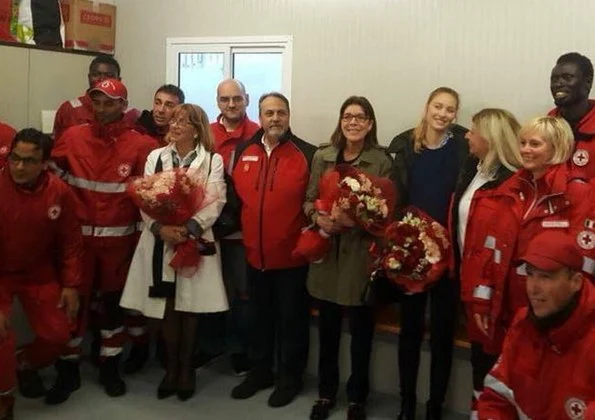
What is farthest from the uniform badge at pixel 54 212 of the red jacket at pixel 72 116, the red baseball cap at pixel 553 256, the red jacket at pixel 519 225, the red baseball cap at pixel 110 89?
the red baseball cap at pixel 553 256

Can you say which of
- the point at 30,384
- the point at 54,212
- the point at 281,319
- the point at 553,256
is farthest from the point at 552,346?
the point at 30,384

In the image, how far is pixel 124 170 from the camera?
381 centimetres

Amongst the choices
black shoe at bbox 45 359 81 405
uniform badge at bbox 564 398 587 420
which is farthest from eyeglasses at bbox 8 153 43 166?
uniform badge at bbox 564 398 587 420

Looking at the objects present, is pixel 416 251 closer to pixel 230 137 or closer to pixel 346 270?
pixel 346 270

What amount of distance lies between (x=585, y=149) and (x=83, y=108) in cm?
296

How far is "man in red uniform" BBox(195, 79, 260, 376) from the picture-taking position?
4.09m

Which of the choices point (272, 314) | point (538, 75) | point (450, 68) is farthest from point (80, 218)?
point (538, 75)

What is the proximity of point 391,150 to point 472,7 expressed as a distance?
3.21 ft

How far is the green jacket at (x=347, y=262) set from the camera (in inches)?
136

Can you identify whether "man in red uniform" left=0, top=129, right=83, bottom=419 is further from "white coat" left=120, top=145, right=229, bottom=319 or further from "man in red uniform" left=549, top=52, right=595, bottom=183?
"man in red uniform" left=549, top=52, right=595, bottom=183

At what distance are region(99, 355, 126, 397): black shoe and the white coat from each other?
1.24ft

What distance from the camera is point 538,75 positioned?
3748 millimetres

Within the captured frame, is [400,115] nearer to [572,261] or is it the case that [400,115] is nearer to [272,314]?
[272,314]

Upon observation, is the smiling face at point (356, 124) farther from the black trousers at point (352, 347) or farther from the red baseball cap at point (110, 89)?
the red baseball cap at point (110, 89)
